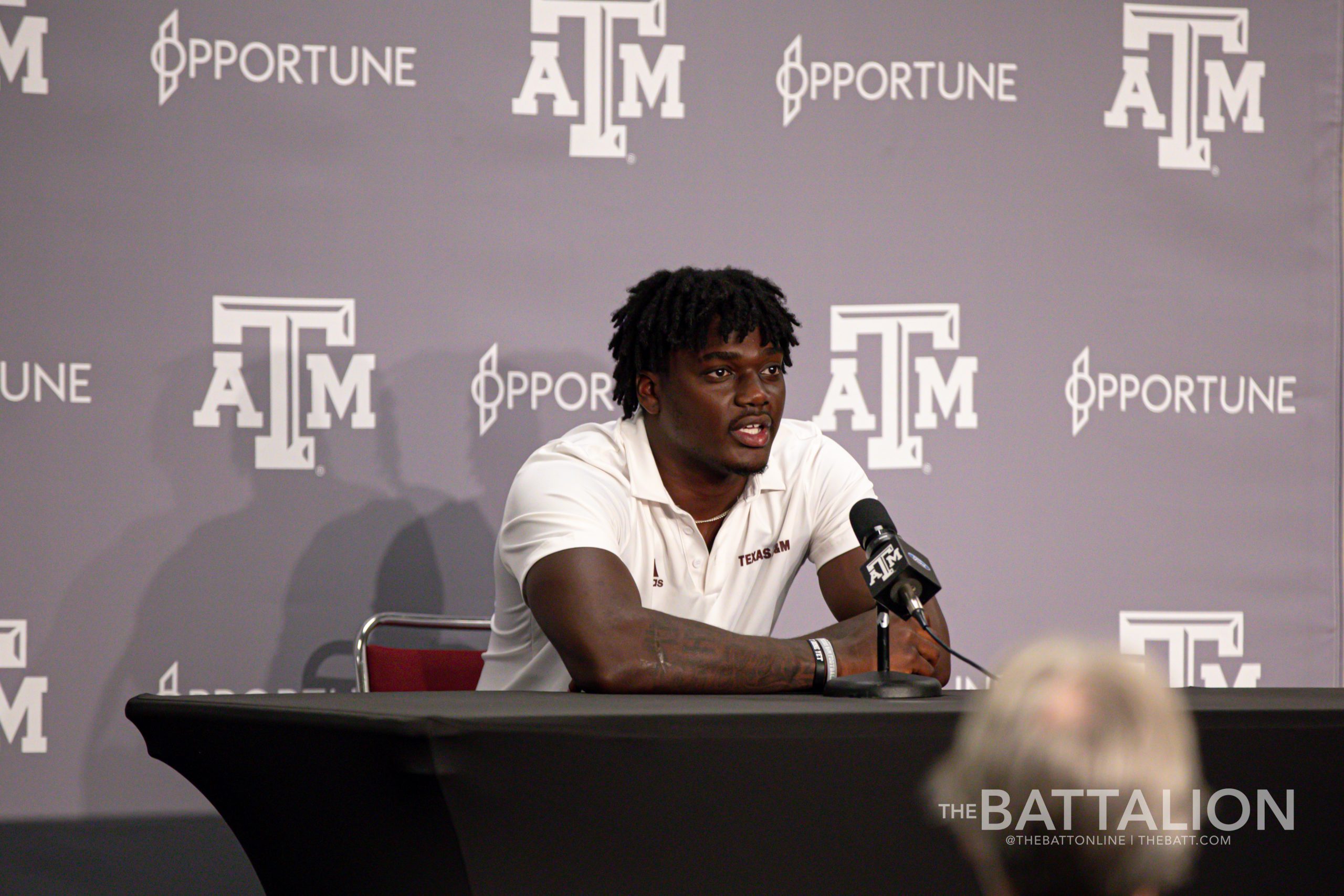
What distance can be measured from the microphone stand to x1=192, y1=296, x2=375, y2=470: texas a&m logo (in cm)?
151

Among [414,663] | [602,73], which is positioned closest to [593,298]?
[602,73]

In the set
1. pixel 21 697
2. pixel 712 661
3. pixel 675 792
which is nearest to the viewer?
pixel 675 792

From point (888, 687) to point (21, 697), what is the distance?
2015mm

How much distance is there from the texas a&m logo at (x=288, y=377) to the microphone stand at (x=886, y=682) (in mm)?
1509

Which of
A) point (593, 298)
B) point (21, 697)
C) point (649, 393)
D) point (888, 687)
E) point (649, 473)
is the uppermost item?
point (593, 298)

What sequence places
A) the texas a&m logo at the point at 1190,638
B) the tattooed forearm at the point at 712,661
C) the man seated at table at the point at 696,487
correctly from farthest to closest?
1. the texas a&m logo at the point at 1190,638
2. the man seated at table at the point at 696,487
3. the tattooed forearm at the point at 712,661

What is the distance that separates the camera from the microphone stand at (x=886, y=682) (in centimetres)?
145

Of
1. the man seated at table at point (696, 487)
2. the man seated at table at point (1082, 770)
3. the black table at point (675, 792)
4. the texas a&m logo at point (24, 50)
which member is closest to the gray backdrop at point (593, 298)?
the texas a&m logo at point (24, 50)

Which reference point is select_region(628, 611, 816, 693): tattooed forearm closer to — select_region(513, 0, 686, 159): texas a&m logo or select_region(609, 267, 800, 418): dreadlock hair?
select_region(609, 267, 800, 418): dreadlock hair

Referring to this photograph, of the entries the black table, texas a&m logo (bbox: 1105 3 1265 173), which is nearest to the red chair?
the black table

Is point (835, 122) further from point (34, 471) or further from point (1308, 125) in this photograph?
point (34, 471)

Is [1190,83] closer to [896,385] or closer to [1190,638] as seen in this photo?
[896,385]

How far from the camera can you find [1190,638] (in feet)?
9.72

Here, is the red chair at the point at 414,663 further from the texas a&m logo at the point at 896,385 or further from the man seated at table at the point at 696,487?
the texas a&m logo at the point at 896,385
